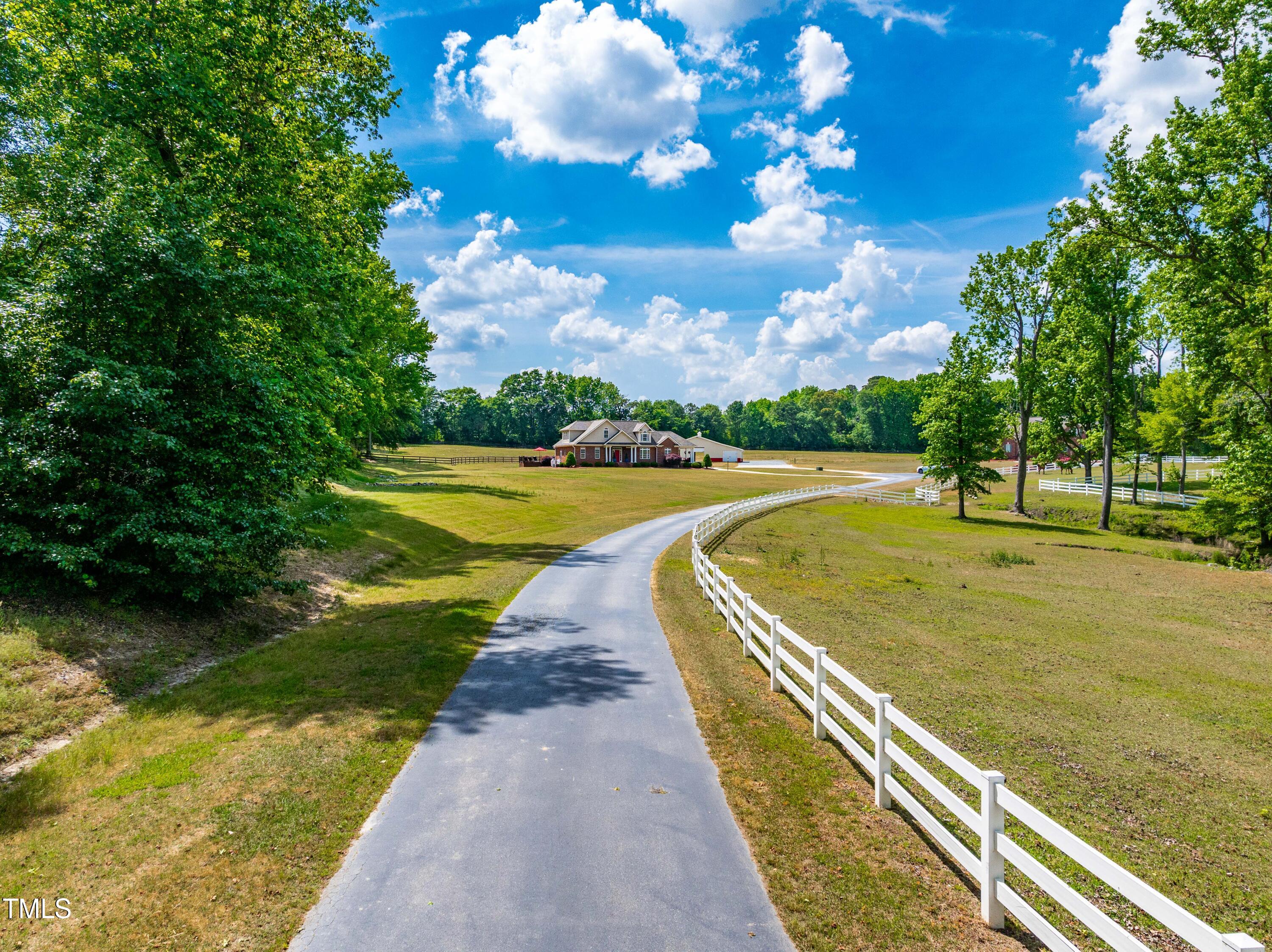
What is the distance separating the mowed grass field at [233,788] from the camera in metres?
5.11

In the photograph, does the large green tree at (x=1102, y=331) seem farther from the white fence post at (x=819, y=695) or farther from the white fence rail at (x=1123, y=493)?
the white fence post at (x=819, y=695)

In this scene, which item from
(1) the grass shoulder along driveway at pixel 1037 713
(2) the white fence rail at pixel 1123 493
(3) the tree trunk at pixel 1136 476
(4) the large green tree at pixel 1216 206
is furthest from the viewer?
(3) the tree trunk at pixel 1136 476

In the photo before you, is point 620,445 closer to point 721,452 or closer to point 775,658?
point 721,452

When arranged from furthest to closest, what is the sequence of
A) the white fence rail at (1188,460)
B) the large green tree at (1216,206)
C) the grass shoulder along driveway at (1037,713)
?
the white fence rail at (1188,460), the large green tree at (1216,206), the grass shoulder along driveway at (1037,713)

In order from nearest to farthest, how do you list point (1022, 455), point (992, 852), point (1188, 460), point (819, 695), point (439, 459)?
1. point (992, 852)
2. point (819, 695)
3. point (1022, 455)
4. point (1188, 460)
5. point (439, 459)

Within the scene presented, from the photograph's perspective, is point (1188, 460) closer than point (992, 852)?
No

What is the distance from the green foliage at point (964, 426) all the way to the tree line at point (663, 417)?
91.2 m

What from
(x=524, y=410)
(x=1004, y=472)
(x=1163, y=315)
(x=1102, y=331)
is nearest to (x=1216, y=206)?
(x=1163, y=315)

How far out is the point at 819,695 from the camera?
28.8ft

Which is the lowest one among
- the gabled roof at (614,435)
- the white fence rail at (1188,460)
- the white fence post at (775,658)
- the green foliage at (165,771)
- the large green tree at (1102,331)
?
the green foliage at (165,771)

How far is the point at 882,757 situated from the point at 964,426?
4373 centimetres

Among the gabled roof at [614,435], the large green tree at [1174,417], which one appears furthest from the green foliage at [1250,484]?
the gabled roof at [614,435]

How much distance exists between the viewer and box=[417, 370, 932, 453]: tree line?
465 ft

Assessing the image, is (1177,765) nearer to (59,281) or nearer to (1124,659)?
(1124,659)
